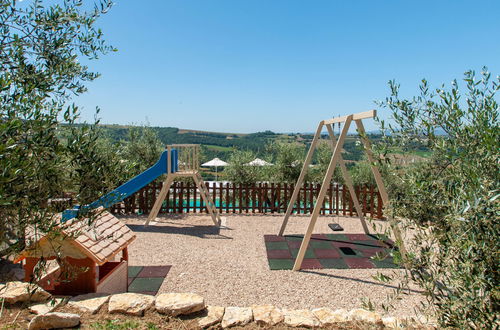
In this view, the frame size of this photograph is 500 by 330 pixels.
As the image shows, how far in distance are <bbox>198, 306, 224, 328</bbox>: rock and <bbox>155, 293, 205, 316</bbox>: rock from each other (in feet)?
0.38

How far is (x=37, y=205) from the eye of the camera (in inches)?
69.7

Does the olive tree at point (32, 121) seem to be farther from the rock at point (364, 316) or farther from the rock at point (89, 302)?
the rock at point (364, 316)

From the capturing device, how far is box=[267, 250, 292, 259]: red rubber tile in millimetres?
6732

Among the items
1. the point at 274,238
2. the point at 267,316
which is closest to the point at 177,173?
the point at 274,238

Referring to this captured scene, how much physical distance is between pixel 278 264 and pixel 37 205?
17.0 feet

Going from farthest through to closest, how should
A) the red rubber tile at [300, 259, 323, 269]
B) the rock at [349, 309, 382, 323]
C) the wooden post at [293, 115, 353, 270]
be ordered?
1. the red rubber tile at [300, 259, 323, 269]
2. the wooden post at [293, 115, 353, 270]
3. the rock at [349, 309, 382, 323]

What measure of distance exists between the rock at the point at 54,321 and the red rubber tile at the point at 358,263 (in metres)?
4.89

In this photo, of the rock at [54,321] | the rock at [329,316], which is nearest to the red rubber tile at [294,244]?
the rock at [329,316]

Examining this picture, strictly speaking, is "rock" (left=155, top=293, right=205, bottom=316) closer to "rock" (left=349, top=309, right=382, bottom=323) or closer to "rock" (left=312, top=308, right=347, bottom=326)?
"rock" (left=312, top=308, right=347, bottom=326)

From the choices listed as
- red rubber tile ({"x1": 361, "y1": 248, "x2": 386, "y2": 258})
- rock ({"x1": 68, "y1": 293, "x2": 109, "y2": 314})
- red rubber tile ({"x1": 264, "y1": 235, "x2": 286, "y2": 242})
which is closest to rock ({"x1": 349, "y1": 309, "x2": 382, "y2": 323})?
rock ({"x1": 68, "y1": 293, "x2": 109, "y2": 314})

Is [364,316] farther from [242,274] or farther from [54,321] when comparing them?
[54,321]

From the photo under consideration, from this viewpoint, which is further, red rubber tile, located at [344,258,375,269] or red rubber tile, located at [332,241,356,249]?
red rubber tile, located at [332,241,356,249]

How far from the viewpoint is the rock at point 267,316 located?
10.7 ft

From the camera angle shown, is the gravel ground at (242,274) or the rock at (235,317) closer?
the rock at (235,317)
